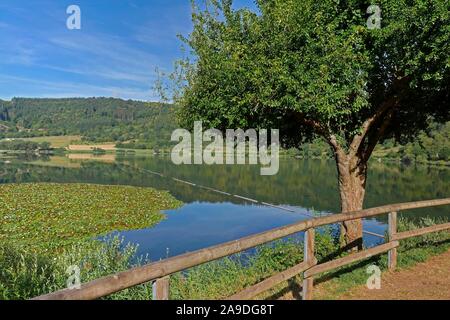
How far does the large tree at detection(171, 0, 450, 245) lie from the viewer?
10383 millimetres

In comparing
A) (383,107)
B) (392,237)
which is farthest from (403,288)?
(383,107)

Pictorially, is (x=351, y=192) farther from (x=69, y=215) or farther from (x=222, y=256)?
(x=69, y=215)

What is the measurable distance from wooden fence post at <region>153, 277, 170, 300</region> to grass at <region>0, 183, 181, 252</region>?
19.9 m

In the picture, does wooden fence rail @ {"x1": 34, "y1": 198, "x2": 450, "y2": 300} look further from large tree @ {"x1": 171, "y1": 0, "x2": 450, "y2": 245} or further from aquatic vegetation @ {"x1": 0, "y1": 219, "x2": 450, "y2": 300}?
large tree @ {"x1": 171, "y1": 0, "x2": 450, "y2": 245}

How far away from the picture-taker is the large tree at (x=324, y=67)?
34.1ft

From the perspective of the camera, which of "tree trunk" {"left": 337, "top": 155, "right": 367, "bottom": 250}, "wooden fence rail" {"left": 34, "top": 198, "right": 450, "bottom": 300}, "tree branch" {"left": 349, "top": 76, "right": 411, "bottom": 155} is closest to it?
"wooden fence rail" {"left": 34, "top": 198, "right": 450, "bottom": 300}

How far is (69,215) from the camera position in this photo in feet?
104

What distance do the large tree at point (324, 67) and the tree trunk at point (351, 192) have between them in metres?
0.04

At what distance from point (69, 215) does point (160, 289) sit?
29426mm
